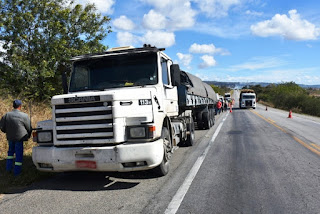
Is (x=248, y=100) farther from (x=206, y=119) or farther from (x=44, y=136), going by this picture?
(x=44, y=136)

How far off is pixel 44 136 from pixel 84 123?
3.03 feet

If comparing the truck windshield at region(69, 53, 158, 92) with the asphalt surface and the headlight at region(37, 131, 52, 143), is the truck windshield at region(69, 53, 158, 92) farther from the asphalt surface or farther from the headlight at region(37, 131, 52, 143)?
the asphalt surface

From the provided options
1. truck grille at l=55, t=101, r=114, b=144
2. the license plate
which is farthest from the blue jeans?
the license plate

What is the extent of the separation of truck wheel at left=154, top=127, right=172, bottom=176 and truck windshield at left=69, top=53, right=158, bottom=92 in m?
1.11

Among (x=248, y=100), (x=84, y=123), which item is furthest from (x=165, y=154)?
(x=248, y=100)

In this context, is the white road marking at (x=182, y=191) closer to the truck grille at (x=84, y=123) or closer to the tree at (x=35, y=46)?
the truck grille at (x=84, y=123)

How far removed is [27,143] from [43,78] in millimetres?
6256

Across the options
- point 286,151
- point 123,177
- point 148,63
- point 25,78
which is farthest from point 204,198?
point 25,78

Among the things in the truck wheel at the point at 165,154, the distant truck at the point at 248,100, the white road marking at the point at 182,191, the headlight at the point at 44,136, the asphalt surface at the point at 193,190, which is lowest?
the asphalt surface at the point at 193,190

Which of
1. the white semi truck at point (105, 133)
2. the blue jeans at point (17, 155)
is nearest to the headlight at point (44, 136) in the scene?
the white semi truck at point (105, 133)

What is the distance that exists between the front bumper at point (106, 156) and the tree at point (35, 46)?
8.79 m

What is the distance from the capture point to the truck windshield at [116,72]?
583cm

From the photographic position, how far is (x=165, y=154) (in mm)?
5535

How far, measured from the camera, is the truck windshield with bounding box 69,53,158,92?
5.83 m
